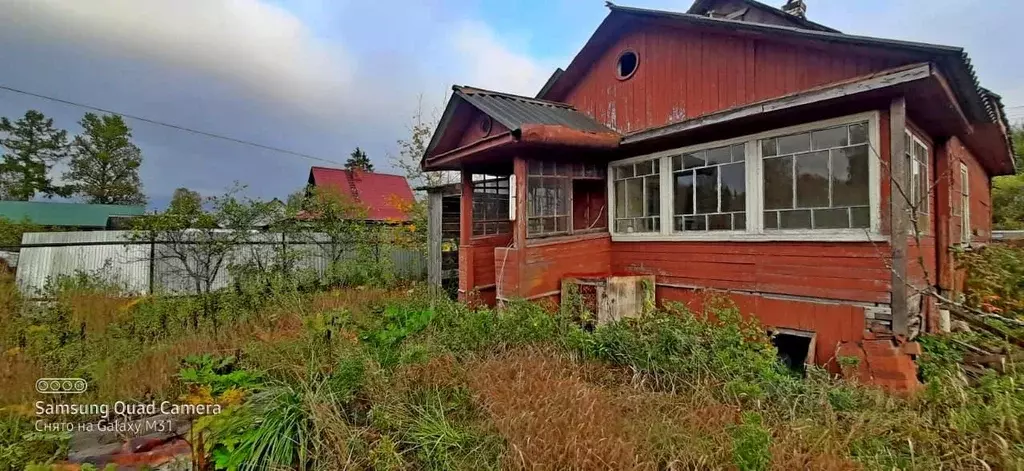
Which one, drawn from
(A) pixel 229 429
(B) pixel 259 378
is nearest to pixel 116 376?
(B) pixel 259 378

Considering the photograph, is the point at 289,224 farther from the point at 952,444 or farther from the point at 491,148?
the point at 952,444

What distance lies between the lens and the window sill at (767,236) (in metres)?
4.54

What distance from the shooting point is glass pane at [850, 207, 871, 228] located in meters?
4.52

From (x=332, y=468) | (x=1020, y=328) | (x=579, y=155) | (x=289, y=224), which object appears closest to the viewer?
(x=332, y=468)

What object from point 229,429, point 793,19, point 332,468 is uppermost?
point 793,19

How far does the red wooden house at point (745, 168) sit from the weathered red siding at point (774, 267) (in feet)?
0.05

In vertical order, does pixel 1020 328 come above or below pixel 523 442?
above

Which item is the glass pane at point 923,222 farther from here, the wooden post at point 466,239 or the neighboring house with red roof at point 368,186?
the neighboring house with red roof at point 368,186

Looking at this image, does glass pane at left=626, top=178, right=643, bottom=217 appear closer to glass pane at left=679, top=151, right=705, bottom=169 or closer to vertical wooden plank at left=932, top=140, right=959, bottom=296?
glass pane at left=679, top=151, right=705, bottom=169

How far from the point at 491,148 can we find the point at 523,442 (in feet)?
14.1

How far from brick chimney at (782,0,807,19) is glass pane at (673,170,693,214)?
16.6 ft

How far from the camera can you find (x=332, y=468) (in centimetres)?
270

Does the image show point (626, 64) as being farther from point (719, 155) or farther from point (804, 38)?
point (804, 38)

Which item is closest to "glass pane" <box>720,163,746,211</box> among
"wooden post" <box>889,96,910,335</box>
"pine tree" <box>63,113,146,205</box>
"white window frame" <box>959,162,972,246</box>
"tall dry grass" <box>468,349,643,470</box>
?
"wooden post" <box>889,96,910,335</box>
